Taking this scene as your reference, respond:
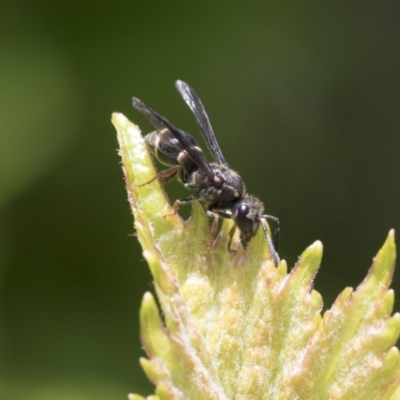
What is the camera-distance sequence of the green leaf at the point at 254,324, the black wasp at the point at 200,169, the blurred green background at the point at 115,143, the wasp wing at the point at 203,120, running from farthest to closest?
1. the blurred green background at the point at 115,143
2. the wasp wing at the point at 203,120
3. the black wasp at the point at 200,169
4. the green leaf at the point at 254,324

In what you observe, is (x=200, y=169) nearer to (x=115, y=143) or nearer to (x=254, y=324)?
(x=254, y=324)

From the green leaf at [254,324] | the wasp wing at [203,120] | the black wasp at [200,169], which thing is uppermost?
the wasp wing at [203,120]

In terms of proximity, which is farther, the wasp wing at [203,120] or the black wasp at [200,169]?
the wasp wing at [203,120]

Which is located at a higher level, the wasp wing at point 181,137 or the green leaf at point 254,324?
the wasp wing at point 181,137

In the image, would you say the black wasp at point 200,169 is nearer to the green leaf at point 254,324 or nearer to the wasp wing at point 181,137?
the wasp wing at point 181,137

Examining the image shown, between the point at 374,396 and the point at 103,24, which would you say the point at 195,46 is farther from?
the point at 374,396

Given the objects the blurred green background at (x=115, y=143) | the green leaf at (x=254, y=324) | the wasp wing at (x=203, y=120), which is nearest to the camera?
the green leaf at (x=254, y=324)

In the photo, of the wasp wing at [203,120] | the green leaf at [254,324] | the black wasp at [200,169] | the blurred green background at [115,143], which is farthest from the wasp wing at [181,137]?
the blurred green background at [115,143]
